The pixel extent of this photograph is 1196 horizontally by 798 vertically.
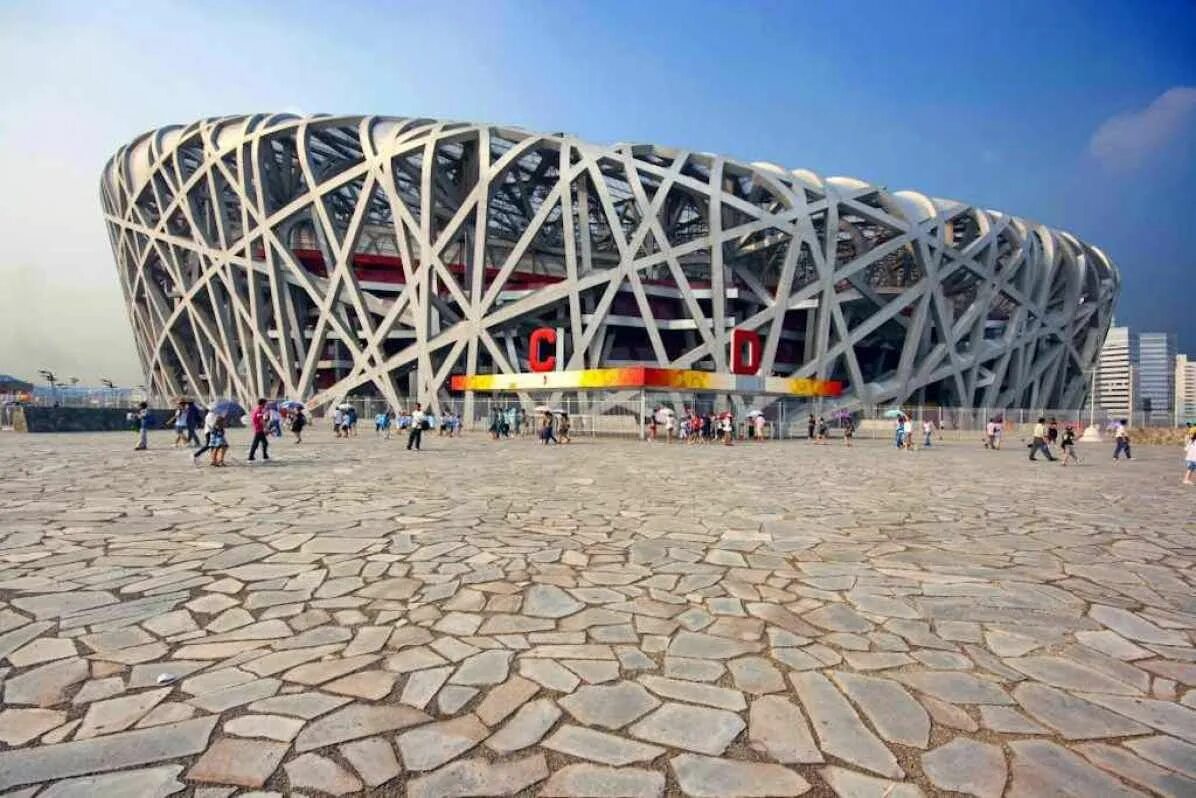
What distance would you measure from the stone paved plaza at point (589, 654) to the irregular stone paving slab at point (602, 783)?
1cm

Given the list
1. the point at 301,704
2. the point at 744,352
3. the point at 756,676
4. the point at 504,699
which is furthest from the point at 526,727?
the point at 744,352

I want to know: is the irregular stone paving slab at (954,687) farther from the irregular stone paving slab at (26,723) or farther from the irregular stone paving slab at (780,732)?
the irregular stone paving slab at (26,723)

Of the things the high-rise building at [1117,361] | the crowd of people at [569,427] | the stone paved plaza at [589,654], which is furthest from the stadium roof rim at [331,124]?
the high-rise building at [1117,361]

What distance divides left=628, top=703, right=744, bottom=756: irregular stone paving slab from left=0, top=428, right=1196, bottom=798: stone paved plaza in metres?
0.01

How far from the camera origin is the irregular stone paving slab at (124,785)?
83.8 inches

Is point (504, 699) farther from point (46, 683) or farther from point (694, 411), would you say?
point (694, 411)

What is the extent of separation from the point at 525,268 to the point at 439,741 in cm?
4626

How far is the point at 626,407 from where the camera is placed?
32.2 meters

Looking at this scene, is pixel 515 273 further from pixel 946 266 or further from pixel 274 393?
pixel 946 266

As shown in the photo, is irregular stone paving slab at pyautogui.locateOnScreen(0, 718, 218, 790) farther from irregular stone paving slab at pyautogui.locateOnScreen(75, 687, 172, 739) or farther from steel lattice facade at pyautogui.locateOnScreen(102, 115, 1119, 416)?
steel lattice facade at pyautogui.locateOnScreen(102, 115, 1119, 416)

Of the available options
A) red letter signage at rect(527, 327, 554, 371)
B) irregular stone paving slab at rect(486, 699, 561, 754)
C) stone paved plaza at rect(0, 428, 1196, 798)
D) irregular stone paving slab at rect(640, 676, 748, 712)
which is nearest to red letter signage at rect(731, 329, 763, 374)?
red letter signage at rect(527, 327, 554, 371)

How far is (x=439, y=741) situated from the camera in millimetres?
2488


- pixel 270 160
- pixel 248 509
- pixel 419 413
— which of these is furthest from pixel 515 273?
pixel 248 509

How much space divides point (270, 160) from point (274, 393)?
51.4ft
